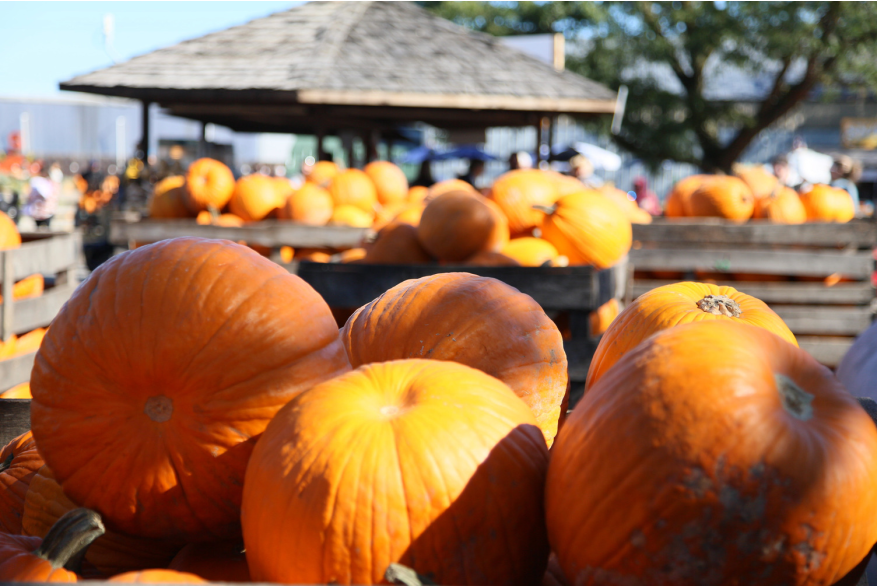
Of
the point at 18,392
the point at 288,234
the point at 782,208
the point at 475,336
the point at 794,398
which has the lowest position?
the point at 18,392

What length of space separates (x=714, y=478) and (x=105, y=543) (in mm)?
1150

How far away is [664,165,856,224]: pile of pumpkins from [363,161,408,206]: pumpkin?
292cm

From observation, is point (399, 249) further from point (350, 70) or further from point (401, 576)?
point (350, 70)

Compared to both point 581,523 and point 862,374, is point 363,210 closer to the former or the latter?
point 862,374

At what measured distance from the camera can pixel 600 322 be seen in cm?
385

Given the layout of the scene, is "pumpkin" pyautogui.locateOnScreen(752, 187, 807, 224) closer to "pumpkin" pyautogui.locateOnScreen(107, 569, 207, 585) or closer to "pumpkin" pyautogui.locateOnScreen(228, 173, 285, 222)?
"pumpkin" pyautogui.locateOnScreen(228, 173, 285, 222)

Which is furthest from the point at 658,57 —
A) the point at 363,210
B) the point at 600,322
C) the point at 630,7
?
the point at 600,322

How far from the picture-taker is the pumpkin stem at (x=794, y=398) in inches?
38.4

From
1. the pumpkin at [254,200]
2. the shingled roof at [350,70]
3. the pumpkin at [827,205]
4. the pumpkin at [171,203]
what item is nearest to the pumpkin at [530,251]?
the pumpkin at [254,200]

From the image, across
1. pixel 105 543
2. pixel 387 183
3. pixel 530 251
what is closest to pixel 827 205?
pixel 530 251

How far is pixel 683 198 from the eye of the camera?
22.9 feet

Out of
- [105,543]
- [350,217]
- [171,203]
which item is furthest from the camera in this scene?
[171,203]

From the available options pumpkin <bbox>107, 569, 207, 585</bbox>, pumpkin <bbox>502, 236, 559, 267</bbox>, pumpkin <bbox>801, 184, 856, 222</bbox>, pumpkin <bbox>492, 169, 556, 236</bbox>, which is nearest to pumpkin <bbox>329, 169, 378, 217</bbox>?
pumpkin <bbox>492, 169, 556, 236</bbox>

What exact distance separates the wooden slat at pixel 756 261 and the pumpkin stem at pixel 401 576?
5.08 m
